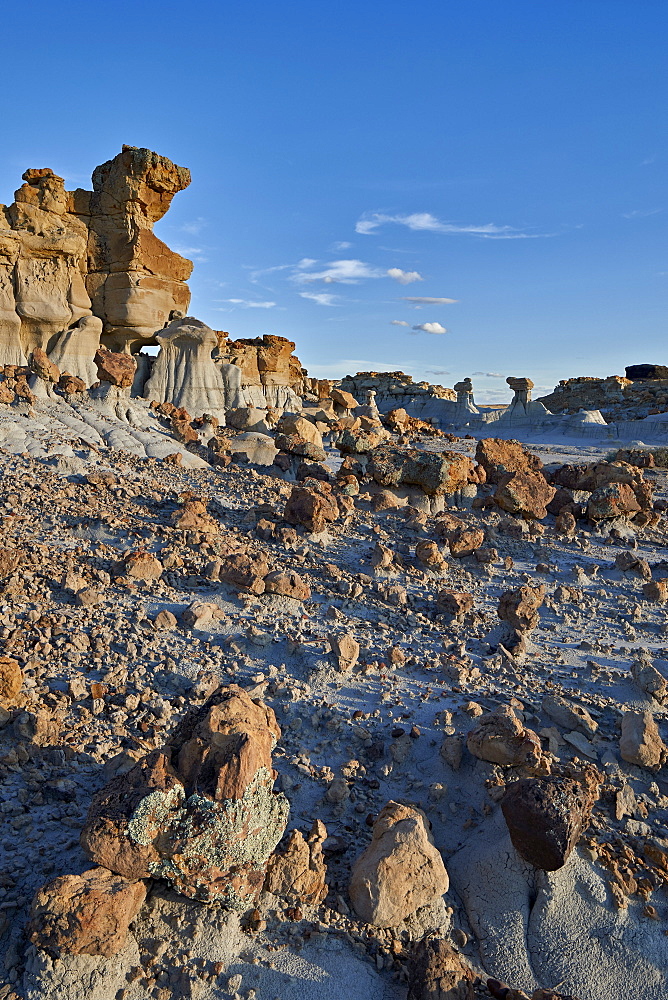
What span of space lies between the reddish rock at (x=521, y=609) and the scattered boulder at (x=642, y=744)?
151 centimetres

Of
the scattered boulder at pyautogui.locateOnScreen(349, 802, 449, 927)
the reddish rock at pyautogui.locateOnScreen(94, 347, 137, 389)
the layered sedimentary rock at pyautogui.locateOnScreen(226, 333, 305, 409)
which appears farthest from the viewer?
the layered sedimentary rock at pyautogui.locateOnScreen(226, 333, 305, 409)

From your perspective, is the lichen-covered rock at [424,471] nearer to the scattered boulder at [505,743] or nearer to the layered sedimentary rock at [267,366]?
the scattered boulder at [505,743]

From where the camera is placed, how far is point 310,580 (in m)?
5.94

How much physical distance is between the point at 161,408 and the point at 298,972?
429 inches

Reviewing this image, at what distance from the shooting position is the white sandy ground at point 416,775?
2.60 metres

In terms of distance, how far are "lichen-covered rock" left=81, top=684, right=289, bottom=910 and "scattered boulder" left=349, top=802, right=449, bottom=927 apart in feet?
1.52

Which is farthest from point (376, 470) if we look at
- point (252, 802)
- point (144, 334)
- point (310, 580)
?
point (144, 334)

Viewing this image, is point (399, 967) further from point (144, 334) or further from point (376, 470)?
point (144, 334)

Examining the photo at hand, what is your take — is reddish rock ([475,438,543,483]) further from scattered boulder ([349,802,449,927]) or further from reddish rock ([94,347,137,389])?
scattered boulder ([349,802,449,927])

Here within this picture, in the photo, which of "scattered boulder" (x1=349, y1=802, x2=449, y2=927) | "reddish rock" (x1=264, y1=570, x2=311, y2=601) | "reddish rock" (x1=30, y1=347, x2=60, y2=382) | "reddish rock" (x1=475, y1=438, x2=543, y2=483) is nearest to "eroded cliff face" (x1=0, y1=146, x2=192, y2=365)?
"reddish rock" (x1=30, y1=347, x2=60, y2=382)

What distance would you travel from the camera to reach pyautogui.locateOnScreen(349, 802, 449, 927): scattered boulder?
2.82 m

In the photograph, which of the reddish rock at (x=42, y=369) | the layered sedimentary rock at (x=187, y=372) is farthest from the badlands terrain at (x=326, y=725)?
the layered sedimentary rock at (x=187, y=372)

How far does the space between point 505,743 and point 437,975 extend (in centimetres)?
138

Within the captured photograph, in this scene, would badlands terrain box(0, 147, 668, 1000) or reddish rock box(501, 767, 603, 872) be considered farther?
reddish rock box(501, 767, 603, 872)
